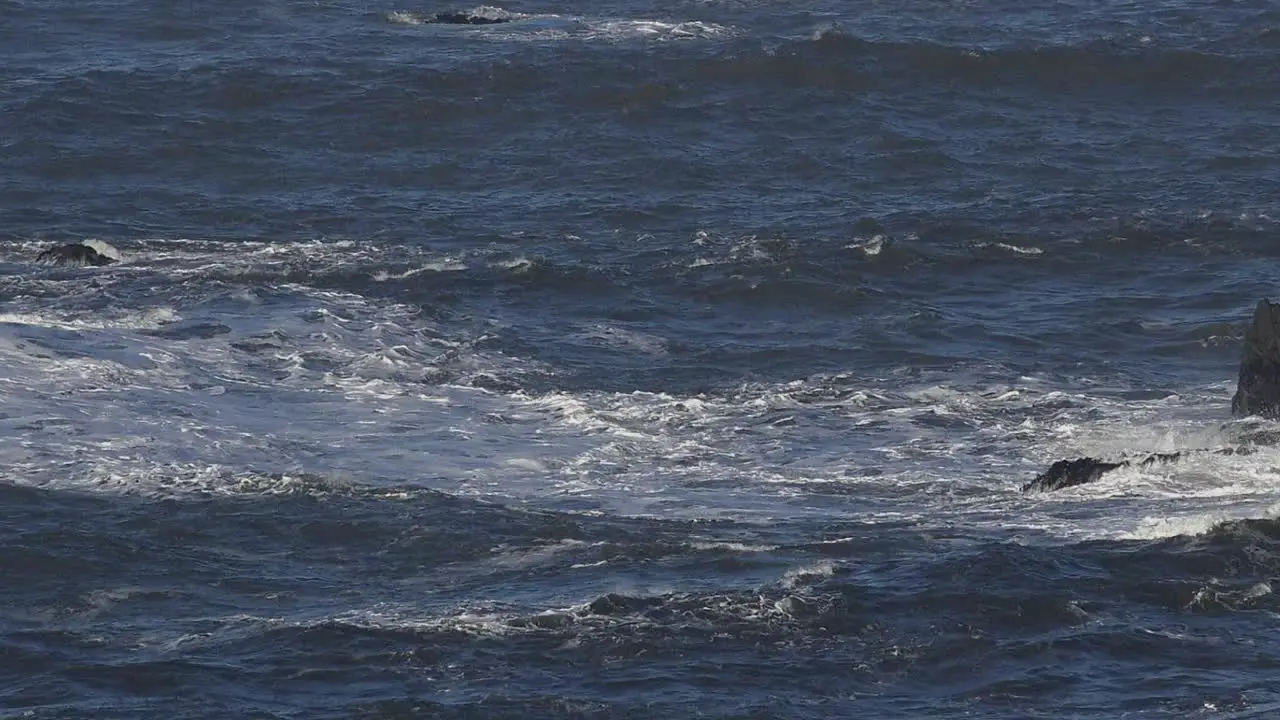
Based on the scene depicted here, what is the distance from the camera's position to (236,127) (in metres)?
67.7

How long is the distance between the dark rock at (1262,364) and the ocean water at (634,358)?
0.73 meters

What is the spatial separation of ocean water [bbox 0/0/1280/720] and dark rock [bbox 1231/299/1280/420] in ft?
2.41

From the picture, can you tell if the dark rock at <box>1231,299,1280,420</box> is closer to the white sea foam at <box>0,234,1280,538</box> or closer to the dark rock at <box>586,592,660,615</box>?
the white sea foam at <box>0,234,1280,538</box>

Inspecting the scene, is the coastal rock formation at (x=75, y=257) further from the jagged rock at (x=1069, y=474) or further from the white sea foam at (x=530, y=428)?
the jagged rock at (x=1069, y=474)

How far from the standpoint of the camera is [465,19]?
7944cm

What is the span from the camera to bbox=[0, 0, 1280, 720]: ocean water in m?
32.3

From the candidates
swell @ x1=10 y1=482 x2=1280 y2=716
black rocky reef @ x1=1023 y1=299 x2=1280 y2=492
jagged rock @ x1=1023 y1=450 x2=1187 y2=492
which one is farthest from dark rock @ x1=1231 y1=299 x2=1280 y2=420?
swell @ x1=10 y1=482 x2=1280 y2=716

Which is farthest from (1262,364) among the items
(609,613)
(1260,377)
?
(609,613)

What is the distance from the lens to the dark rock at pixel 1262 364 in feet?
140

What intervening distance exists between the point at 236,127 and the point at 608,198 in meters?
12.2

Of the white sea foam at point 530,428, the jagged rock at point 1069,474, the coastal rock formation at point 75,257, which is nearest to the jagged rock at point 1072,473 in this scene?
the jagged rock at point 1069,474

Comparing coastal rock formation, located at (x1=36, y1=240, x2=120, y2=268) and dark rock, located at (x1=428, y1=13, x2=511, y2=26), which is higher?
dark rock, located at (x1=428, y1=13, x2=511, y2=26)

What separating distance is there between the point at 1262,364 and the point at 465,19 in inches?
1632

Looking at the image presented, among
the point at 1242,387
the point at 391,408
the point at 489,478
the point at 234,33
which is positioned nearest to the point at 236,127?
the point at 234,33
